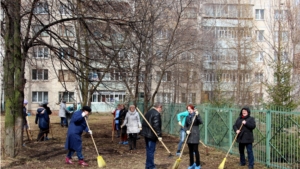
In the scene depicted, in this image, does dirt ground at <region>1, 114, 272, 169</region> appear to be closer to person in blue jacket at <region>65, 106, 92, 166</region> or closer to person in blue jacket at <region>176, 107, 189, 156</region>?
person in blue jacket at <region>176, 107, 189, 156</region>

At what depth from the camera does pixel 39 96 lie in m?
42.4

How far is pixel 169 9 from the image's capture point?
16.6 metres

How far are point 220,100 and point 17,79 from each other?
841cm

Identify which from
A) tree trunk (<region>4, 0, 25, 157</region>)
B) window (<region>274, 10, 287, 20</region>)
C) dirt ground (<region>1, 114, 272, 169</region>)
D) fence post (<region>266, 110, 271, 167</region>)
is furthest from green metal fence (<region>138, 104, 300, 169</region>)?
window (<region>274, 10, 287, 20</region>)

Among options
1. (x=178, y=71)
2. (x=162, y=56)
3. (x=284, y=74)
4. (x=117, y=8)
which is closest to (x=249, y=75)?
(x=178, y=71)

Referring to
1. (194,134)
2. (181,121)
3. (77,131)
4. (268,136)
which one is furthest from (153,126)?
(181,121)

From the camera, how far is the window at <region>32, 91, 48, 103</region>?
138 ft

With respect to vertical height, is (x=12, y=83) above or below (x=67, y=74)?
below

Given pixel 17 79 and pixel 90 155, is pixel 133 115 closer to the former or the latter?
pixel 90 155

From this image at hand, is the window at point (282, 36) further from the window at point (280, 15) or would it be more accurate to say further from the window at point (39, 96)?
the window at point (39, 96)

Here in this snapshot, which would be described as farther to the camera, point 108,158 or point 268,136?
point 108,158

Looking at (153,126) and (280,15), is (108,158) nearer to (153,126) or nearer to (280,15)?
(153,126)

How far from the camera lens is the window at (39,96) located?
42156mm

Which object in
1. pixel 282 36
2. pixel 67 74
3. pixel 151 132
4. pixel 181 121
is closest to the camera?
pixel 151 132
